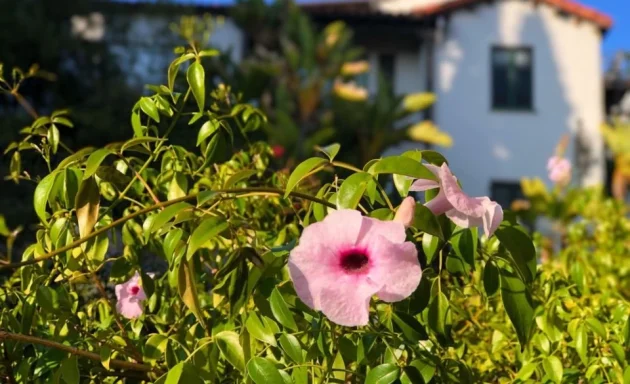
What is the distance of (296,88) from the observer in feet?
37.1

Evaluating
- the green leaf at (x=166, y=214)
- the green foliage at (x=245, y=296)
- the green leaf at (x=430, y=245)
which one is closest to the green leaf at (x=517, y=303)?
the green foliage at (x=245, y=296)

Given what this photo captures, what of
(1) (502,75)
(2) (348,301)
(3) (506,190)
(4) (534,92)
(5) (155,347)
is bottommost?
(3) (506,190)

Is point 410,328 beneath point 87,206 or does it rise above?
beneath

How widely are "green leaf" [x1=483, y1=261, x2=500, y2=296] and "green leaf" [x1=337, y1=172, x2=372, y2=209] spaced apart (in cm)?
23

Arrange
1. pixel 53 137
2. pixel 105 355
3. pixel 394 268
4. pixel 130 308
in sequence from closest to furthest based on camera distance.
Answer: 1. pixel 394 268
2. pixel 105 355
3. pixel 53 137
4. pixel 130 308

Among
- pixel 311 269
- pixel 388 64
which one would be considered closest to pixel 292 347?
pixel 311 269

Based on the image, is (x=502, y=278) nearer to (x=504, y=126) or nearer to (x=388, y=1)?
(x=504, y=126)

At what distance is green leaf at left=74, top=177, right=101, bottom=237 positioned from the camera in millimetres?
1071

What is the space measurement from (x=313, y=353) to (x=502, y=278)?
31 centimetres

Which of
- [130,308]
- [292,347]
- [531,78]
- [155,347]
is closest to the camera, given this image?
[292,347]

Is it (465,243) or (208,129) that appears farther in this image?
(208,129)

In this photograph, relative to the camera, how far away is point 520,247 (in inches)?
41.0

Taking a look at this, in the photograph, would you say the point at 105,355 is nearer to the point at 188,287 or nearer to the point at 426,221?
the point at 188,287

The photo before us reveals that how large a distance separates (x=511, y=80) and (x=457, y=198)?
13.7 metres
